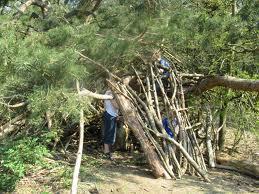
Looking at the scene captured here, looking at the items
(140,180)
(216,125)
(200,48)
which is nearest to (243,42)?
(200,48)

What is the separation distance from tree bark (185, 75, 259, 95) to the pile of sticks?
28 cm

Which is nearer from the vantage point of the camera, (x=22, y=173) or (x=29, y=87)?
(x=29, y=87)

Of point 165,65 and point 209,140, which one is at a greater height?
point 165,65

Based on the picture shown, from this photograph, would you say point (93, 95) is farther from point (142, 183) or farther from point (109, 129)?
point (142, 183)

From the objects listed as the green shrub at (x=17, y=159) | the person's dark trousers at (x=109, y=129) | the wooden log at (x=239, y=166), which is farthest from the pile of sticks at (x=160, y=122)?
the green shrub at (x=17, y=159)

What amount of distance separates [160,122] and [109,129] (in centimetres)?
86

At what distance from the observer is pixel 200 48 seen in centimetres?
646

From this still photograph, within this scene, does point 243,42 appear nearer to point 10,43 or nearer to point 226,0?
point 226,0

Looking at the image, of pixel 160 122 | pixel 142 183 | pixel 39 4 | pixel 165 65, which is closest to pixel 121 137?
pixel 160 122

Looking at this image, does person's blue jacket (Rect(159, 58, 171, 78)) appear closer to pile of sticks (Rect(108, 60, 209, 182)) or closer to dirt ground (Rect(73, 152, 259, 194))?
pile of sticks (Rect(108, 60, 209, 182))

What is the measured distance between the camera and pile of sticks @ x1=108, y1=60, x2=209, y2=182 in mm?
5602

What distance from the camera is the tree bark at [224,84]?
17.6 feet

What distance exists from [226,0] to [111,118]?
127 inches

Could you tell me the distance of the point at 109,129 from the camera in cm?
627
